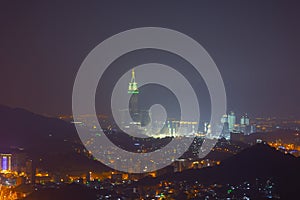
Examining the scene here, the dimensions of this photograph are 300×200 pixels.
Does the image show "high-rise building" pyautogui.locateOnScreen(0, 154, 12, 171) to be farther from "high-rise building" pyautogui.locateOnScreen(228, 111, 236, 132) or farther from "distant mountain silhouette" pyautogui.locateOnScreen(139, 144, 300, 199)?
"high-rise building" pyautogui.locateOnScreen(228, 111, 236, 132)

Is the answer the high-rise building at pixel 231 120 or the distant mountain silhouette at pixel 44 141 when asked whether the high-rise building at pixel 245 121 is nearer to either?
the high-rise building at pixel 231 120

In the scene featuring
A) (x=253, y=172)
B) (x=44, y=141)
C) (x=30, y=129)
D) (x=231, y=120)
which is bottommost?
(x=253, y=172)

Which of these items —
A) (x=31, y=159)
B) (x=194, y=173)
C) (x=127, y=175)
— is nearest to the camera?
(x=194, y=173)

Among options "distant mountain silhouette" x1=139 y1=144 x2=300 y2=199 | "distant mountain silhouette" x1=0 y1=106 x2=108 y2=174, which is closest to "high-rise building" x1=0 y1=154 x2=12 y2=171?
"distant mountain silhouette" x1=0 y1=106 x2=108 y2=174

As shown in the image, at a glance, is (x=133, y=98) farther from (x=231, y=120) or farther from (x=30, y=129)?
(x=30, y=129)

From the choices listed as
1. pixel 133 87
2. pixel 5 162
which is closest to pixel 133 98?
pixel 133 87

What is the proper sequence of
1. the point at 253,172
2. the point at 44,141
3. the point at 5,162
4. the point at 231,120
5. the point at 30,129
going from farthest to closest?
the point at 231,120
the point at 30,129
the point at 44,141
the point at 5,162
the point at 253,172

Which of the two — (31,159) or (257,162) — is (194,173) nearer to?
(257,162)

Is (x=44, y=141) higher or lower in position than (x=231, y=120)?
lower

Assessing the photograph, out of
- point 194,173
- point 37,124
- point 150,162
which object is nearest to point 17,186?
point 194,173
